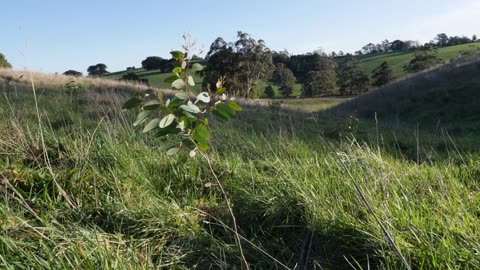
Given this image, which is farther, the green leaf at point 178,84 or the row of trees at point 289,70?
the row of trees at point 289,70

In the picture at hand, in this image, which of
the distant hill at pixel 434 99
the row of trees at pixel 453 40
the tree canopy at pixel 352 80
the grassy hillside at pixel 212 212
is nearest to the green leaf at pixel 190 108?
the grassy hillside at pixel 212 212

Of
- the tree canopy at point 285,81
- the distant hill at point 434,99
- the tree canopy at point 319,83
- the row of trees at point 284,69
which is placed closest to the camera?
the distant hill at point 434,99

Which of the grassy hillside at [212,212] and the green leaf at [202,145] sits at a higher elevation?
the green leaf at [202,145]

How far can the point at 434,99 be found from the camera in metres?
18.5


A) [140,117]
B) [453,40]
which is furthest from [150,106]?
[453,40]

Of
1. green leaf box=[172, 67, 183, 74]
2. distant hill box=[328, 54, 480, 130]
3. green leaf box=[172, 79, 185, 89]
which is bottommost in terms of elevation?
distant hill box=[328, 54, 480, 130]

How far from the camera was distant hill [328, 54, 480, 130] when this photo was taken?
16.1m

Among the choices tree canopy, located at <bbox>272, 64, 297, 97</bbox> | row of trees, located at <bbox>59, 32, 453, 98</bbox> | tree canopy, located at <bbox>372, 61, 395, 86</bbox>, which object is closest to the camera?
row of trees, located at <bbox>59, 32, 453, 98</bbox>

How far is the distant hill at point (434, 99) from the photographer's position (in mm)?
16062

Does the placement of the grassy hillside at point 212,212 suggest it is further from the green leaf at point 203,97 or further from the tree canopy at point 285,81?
the tree canopy at point 285,81

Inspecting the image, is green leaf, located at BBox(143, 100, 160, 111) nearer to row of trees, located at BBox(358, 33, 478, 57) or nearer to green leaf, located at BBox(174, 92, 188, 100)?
green leaf, located at BBox(174, 92, 188, 100)

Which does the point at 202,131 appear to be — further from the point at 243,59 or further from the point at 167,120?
the point at 243,59

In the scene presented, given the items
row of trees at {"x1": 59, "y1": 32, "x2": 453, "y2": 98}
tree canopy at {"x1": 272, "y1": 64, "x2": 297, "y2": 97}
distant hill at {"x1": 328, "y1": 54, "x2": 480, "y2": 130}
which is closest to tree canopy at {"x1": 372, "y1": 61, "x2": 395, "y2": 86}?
row of trees at {"x1": 59, "y1": 32, "x2": 453, "y2": 98}

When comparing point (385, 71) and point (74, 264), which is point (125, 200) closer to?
point (74, 264)
